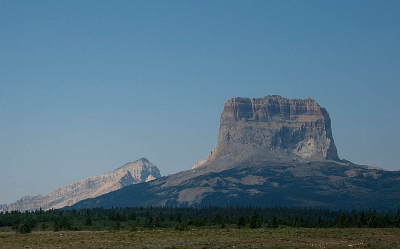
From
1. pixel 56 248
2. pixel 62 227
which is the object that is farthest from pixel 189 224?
pixel 56 248

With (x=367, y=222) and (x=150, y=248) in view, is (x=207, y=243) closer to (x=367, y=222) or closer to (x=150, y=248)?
(x=150, y=248)

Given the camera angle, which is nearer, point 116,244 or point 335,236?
→ point 116,244

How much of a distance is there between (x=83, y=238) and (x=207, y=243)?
2417 cm

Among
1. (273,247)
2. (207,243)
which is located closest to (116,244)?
(207,243)

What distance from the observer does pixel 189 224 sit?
179 meters

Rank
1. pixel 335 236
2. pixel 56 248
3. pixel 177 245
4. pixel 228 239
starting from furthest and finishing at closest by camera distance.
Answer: pixel 335 236
pixel 228 239
pixel 177 245
pixel 56 248

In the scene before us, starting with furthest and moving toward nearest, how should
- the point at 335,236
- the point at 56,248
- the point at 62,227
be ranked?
the point at 62,227 < the point at 335,236 < the point at 56,248

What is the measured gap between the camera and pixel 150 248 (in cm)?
9988

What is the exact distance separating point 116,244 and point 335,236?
1678 inches

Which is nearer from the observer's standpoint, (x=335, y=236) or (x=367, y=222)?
(x=335, y=236)

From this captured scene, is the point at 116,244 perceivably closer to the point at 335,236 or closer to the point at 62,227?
the point at 335,236

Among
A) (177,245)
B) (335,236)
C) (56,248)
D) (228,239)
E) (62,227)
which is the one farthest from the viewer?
(62,227)

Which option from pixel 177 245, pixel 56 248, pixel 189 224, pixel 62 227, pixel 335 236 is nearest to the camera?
pixel 56 248

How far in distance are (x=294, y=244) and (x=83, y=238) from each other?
37511 millimetres
